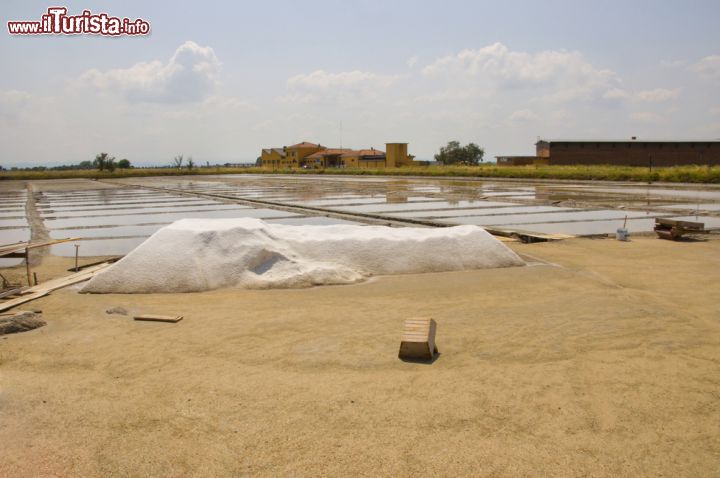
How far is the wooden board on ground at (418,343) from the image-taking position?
4.62 m

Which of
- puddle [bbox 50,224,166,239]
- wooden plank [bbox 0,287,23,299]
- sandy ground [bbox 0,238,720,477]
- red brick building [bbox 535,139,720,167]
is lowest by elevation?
sandy ground [bbox 0,238,720,477]

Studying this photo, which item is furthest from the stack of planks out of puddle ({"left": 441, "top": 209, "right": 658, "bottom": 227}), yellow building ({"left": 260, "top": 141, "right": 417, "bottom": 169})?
yellow building ({"left": 260, "top": 141, "right": 417, "bottom": 169})

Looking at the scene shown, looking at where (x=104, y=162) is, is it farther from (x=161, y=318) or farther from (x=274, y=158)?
(x=161, y=318)

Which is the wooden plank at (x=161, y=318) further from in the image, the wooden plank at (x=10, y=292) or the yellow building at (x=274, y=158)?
the yellow building at (x=274, y=158)

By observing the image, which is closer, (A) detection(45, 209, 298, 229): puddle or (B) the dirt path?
(B) the dirt path

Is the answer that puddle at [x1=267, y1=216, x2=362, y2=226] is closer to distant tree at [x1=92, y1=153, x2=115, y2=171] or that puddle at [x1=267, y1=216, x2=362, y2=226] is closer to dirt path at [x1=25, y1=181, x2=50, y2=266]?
dirt path at [x1=25, y1=181, x2=50, y2=266]

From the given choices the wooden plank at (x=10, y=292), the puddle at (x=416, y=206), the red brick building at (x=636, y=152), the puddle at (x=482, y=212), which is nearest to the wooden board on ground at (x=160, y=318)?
the wooden plank at (x=10, y=292)

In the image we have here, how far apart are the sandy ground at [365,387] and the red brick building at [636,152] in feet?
125

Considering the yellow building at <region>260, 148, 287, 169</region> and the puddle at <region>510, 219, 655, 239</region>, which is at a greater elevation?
the yellow building at <region>260, 148, 287, 169</region>

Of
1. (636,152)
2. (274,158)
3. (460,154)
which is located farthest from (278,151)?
(636,152)

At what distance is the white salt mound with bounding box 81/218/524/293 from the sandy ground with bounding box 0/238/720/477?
0.47 metres

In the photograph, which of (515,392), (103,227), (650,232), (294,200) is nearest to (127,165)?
(294,200)

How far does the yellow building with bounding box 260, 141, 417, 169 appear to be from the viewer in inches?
2395

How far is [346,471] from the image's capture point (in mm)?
3121
